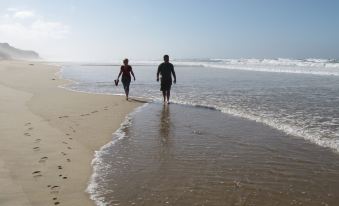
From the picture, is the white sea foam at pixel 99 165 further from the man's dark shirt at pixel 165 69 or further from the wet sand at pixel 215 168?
the man's dark shirt at pixel 165 69

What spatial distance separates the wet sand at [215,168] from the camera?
5160 millimetres

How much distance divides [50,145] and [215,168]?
133 inches

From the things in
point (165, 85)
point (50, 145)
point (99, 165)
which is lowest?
point (99, 165)

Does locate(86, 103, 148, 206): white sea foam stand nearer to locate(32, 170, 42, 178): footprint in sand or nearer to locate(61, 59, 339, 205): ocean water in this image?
locate(61, 59, 339, 205): ocean water

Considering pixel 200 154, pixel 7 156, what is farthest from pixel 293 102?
pixel 7 156

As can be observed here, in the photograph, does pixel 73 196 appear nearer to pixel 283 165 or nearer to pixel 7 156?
pixel 7 156

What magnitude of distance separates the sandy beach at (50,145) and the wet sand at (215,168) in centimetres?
43

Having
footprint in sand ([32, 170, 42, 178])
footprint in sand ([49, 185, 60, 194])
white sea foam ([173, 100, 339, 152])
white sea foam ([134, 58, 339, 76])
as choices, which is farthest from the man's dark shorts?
white sea foam ([134, 58, 339, 76])

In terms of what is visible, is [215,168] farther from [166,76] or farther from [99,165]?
[166,76]

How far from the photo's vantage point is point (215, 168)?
252 inches

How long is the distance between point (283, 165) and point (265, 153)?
0.81 meters

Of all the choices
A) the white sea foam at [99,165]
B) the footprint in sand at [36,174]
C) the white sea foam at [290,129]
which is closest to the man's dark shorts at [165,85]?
the white sea foam at [290,129]

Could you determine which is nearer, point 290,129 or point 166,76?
point 290,129

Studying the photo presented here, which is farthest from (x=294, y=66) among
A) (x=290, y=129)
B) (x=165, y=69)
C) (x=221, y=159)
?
(x=221, y=159)
